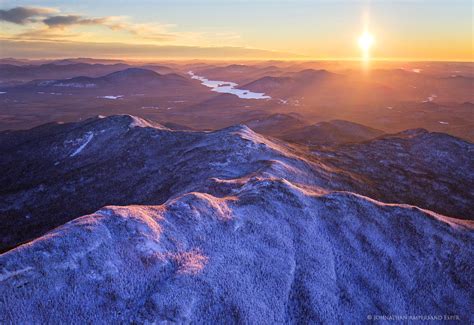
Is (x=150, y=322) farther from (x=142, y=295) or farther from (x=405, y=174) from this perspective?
(x=405, y=174)

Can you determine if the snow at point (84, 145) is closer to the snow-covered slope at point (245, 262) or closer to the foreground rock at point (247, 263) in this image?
the snow-covered slope at point (245, 262)

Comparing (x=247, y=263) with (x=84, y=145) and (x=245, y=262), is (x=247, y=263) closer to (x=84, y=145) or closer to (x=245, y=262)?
(x=245, y=262)

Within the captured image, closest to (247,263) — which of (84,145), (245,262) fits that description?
(245,262)

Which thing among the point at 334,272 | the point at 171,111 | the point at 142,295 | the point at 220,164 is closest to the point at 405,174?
the point at 220,164

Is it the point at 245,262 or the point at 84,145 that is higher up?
the point at 245,262

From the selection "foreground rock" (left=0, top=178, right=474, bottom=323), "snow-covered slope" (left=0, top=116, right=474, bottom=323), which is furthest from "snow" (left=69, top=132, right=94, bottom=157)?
"foreground rock" (left=0, top=178, right=474, bottom=323)

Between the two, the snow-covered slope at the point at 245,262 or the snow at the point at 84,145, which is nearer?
the snow-covered slope at the point at 245,262

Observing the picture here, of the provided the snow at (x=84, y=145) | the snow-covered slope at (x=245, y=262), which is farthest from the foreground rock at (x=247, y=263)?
the snow at (x=84, y=145)

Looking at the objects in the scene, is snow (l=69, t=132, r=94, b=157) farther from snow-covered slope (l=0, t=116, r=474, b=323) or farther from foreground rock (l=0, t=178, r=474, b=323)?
foreground rock (l=0, t=178, r=474, b=323)

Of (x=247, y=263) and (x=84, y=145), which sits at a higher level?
(x=247, y=263)

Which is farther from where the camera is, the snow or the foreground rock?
the snow

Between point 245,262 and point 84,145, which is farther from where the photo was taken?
point 84,145
